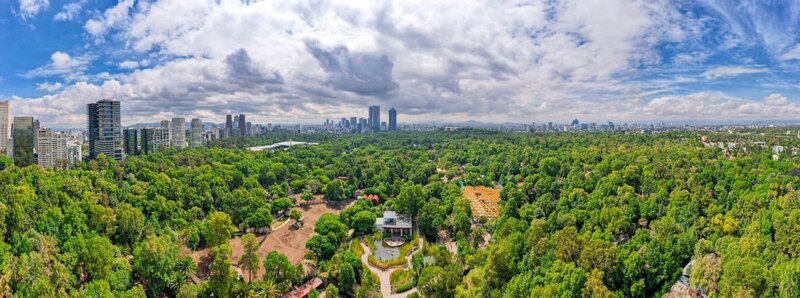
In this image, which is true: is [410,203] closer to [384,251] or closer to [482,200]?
[384,251]

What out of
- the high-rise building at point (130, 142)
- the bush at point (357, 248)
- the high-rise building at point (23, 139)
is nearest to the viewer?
the bush at point (357, 248)

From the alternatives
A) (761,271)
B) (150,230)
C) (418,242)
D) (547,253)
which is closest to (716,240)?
(761,271)

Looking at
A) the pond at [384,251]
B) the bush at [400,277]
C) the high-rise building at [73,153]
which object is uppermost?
the high-rise building at [73,153]

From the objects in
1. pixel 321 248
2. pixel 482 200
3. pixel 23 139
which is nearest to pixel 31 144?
pixel 23 139

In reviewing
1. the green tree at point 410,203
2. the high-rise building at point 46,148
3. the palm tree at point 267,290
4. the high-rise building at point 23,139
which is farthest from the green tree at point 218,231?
the high-rise building at point 46,148

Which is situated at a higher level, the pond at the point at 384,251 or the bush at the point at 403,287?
the pond at the point at 384,251

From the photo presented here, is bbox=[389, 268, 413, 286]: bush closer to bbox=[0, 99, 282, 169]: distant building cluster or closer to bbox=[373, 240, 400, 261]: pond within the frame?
bbox=[373, 240, 400, 261]: pond

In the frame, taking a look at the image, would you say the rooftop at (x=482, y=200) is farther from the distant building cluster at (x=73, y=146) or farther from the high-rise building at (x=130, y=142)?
the high-rise building at (x=130, y=142)

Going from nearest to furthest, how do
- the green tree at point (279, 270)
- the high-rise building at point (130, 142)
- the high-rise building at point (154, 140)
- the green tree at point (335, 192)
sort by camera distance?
the green tree at point (279, 270) → the green tree at point (335, 192) → the high-rise building at point (130, 142) → the high-rise building at point (154, 140)

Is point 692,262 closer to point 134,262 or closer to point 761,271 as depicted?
point 761,271
